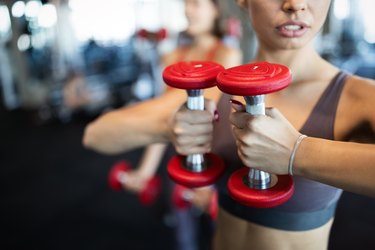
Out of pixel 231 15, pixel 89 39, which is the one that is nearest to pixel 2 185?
pixel 231 15

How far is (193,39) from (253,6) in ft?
4.12

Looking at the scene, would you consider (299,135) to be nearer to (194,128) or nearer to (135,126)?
(194,128)

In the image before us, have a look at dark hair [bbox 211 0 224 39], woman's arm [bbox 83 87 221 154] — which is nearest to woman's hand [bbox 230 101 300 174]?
woman's arm [bbox 83 87 221 154]

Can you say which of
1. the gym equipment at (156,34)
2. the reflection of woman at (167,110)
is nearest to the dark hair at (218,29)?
the reflection of woman at (167,110)

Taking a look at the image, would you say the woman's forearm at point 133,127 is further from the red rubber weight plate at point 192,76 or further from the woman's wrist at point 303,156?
the woman's wrist at point 303,156

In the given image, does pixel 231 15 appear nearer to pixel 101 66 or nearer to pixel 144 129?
pixel 144 129

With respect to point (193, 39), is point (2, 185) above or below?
below

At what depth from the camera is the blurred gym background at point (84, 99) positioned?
7.47 feet

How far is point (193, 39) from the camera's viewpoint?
1838mm

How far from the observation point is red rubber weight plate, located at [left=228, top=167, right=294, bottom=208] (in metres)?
0.52

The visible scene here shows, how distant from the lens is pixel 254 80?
45 cm

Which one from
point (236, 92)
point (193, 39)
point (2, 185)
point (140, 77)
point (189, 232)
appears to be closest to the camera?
point (236, 92)

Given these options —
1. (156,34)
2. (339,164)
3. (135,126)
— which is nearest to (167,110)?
(135,126)

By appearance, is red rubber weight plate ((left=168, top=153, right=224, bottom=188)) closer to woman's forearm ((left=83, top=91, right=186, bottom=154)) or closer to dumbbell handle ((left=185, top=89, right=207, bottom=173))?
dumbbell handle ((left=185, top=89, right=207, bottom=173))
